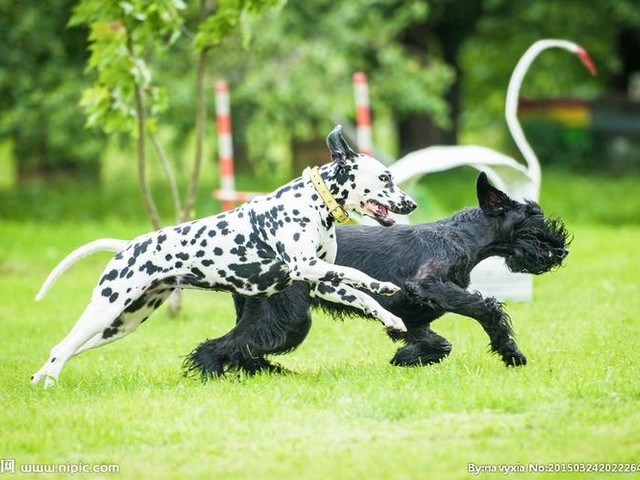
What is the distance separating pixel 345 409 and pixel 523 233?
79.1 inches

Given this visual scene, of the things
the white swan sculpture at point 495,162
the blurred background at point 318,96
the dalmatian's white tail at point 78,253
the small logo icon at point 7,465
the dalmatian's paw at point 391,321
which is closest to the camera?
the small logo icon at point 7,465

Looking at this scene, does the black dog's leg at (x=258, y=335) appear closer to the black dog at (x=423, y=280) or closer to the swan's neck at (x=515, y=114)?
the black dog at (x=423, y=280)

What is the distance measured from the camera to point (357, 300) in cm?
716

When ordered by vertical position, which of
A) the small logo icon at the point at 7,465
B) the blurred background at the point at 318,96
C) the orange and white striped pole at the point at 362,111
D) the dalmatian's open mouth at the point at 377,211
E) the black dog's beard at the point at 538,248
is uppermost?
the blurred background at the point at 318,96

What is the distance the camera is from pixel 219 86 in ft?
41.5

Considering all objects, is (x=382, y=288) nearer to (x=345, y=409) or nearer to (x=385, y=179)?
(x=385, y=179)

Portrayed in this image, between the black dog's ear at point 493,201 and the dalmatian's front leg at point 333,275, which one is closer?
the dalmatian's front leg at point 333,275

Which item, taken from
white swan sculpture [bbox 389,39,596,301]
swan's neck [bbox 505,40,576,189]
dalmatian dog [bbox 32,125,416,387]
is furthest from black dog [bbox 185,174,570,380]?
swan's neck [bbox 505,40,576,189]

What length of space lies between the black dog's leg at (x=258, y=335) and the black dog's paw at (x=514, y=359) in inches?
47.6

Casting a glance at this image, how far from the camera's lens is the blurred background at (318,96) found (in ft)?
64.2

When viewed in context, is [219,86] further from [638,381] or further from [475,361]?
[638,381]

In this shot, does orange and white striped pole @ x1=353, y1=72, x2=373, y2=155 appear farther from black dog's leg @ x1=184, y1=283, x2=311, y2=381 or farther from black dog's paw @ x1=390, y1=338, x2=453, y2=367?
black dog's leg @ x1=184, y1=283, x2=311, y2=381

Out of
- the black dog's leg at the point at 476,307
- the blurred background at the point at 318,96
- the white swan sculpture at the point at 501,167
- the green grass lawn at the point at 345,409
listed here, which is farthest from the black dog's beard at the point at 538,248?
the blurred background at the point at 318,96

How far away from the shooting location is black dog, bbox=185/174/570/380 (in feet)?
24.3
